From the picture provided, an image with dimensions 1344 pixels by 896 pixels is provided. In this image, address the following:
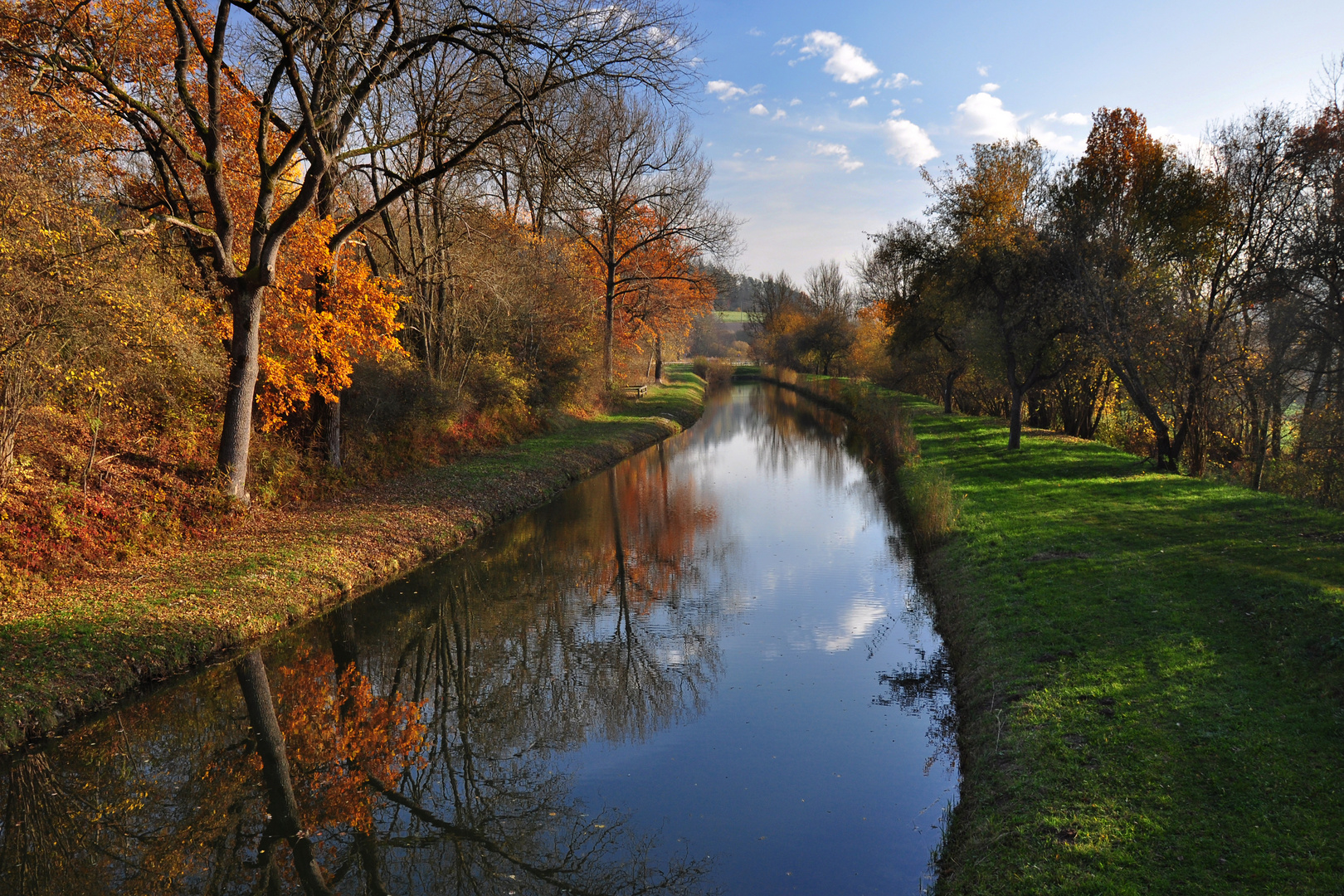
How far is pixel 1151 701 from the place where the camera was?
649cm

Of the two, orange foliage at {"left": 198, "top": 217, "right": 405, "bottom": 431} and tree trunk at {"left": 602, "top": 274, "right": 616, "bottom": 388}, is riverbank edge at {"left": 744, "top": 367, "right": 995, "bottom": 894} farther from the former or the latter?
tree trunk at {"left": 602, "top": 274, "right": 616, "bottom": 388}

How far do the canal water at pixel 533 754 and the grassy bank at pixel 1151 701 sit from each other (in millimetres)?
688

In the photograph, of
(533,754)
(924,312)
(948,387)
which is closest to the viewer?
(533,754)

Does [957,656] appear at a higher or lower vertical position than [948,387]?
lower

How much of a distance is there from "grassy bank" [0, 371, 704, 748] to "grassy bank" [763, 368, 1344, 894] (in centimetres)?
804

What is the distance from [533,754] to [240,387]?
26.4 ft

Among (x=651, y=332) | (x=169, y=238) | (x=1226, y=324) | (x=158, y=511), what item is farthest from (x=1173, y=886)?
(x=651, y=332)

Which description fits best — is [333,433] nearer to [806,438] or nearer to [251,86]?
[251,86]

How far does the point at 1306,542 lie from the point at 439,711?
1121cm

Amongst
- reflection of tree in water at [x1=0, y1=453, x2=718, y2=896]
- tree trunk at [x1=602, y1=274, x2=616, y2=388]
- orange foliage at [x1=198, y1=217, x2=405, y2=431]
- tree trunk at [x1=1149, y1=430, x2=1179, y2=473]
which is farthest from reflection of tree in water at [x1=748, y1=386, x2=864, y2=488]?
orange foliage at [x1=198, y1=217, x2=405, y2=431]

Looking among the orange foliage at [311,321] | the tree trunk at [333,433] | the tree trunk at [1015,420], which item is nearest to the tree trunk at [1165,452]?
the tree trunk at [1015,420]

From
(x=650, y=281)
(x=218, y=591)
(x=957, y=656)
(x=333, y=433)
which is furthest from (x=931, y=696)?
(x=650, y=281)

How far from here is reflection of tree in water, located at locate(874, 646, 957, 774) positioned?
718 cm

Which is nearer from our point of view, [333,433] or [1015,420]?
[333,433]
